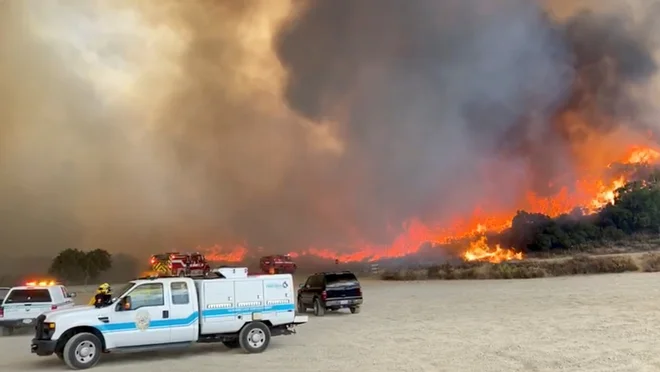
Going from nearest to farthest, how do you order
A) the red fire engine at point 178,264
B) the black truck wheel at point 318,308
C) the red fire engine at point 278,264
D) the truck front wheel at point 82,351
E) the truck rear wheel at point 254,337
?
the truck front wheel at point 82,351 → the truck rear wheel at point 254,337 → the black truck wheel at point 318,308 → the red fire engine at point 178,264 → the red fire engine at point 278,264

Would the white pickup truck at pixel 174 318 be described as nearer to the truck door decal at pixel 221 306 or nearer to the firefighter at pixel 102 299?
the truck door decal at pixel 221 306

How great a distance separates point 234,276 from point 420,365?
547 cm

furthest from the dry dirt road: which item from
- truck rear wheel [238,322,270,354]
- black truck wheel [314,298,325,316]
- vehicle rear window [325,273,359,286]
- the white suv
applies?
vehicle rear window [325,273,359,286]

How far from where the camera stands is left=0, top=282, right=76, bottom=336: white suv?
2067 centimetres

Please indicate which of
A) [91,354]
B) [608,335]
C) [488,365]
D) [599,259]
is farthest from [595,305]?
[599,259]

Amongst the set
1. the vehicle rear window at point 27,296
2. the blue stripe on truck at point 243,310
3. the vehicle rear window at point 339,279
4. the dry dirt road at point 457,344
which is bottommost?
the dry dirt road at point 457,344

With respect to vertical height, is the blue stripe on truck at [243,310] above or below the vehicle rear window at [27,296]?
below

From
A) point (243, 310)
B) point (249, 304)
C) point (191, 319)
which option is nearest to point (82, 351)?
point (191, 319)

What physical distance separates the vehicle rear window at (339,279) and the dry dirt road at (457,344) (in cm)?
201

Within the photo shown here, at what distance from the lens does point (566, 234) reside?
55.6 m

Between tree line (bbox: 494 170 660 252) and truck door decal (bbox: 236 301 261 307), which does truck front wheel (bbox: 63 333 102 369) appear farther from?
tree line (bbox: 494 170 660 252)

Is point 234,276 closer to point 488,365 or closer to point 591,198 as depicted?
point 488,365

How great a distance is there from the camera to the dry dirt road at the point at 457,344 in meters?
10.9

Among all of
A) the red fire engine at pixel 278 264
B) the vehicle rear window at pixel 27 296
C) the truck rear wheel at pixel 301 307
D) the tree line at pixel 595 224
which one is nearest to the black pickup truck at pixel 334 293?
the truck rear wheel at pixel 301 307
